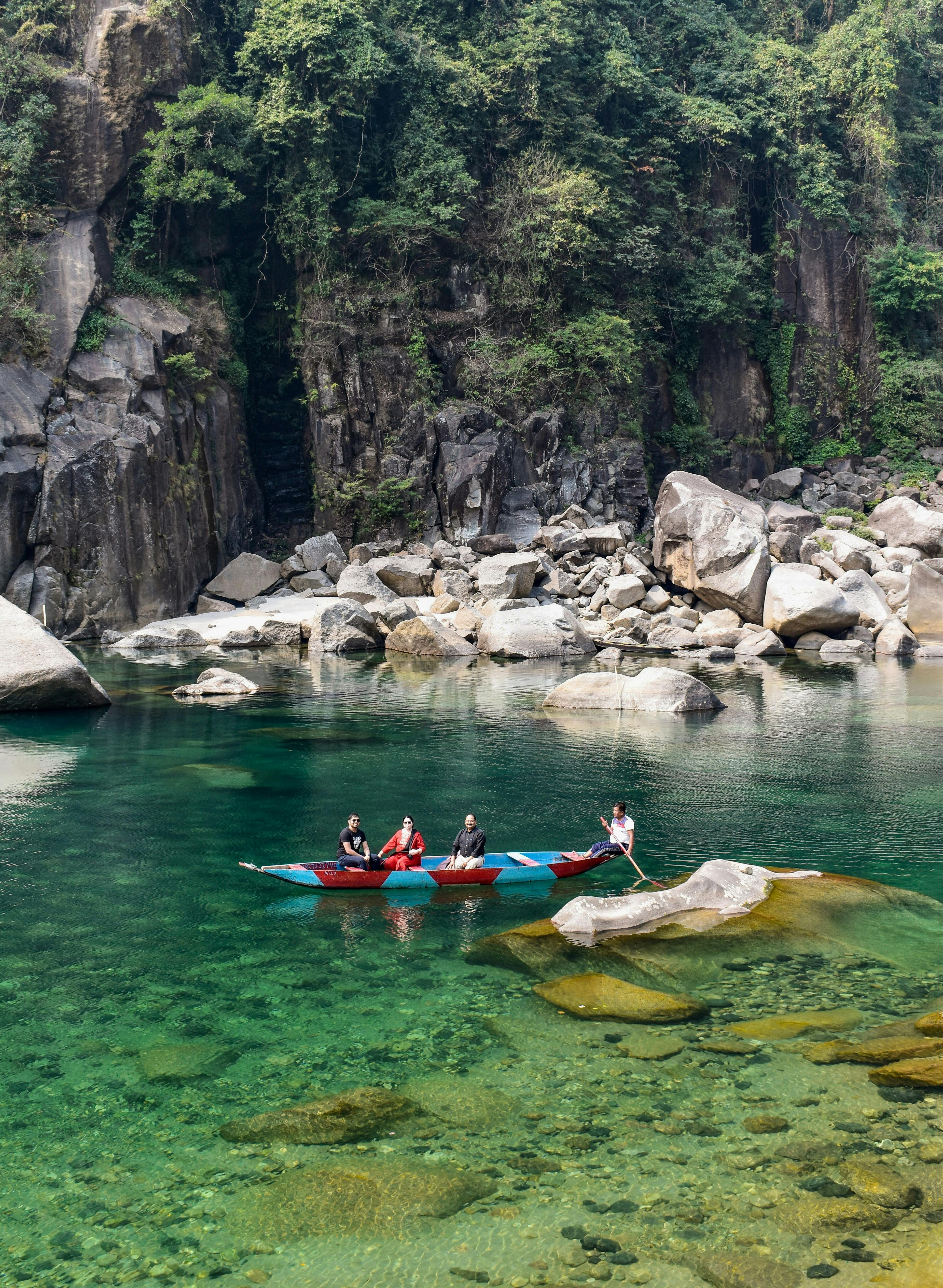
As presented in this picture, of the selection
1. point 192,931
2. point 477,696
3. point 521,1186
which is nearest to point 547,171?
point 477,696

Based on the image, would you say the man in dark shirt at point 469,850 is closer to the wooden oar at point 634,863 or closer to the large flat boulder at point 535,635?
the wooden oar at point 634,863

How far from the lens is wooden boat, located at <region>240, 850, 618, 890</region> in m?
11.3

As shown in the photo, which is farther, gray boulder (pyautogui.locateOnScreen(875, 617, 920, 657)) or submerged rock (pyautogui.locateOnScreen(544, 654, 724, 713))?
gray boulder (pyautogui.locateOnScreen(875, 617, 920, 657))

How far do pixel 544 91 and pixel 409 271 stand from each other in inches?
350

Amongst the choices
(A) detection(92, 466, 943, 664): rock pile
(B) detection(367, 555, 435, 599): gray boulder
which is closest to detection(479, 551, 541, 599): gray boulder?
(A) detection(92, 466, 943, 664): rock pile

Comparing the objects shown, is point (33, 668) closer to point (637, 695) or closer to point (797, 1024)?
point (637, 695)

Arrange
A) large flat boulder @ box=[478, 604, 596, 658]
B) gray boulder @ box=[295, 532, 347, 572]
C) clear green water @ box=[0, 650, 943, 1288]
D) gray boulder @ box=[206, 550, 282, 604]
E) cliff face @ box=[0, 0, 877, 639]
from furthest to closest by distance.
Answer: gray boulder @ box=[295, 532, 347, 572]
gray boulder @ box=[206, 550, 282, 604]
cliff face @ box=[0, 0, 877, 639]
large flat boulder @ box=[478, 604, 596, 658]
clear green water @ box=[0, 650, 943, 1288]

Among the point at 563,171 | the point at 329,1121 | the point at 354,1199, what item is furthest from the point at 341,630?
the point at 354,1199

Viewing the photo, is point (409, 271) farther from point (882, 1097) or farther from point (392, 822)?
point (882, 1097)

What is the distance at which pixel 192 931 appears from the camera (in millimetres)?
10133

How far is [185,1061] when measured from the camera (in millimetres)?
7441

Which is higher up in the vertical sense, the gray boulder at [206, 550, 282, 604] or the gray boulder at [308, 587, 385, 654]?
the gray boulder at [206, 550, 282, 604]

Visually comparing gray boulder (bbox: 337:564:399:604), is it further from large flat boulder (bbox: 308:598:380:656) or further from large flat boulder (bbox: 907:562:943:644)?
large flat boulder (bbox: 907:562:943:644)

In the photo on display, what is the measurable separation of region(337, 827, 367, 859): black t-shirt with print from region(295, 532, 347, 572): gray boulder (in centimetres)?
2603
